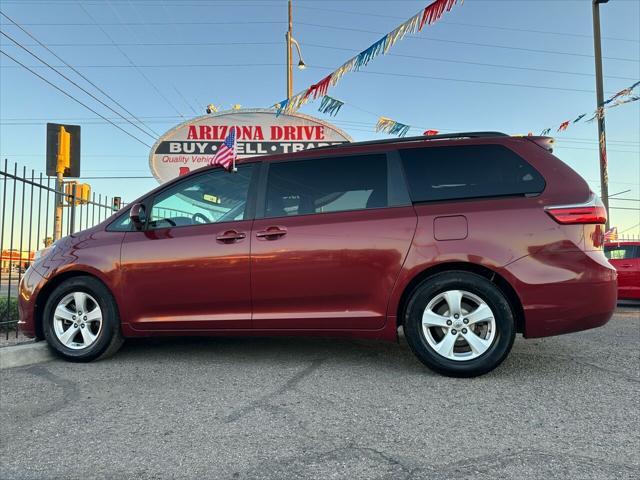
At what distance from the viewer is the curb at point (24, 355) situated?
13.3 ft

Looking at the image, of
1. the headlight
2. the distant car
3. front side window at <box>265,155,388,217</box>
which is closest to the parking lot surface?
the headlight

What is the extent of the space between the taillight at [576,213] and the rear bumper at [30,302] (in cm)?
428

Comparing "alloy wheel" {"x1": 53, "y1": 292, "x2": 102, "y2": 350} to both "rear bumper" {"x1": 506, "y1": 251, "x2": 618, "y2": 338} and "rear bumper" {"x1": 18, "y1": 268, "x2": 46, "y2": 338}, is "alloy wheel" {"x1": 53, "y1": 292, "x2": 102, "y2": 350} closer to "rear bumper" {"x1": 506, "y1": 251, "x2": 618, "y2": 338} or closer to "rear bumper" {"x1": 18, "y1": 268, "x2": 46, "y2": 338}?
"rear bumper" {"x1": 18, "y1": 268, "x2": 46, "y2": 338}

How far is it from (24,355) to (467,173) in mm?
4174

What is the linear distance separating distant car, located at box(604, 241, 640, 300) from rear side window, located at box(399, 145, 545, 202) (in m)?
6.75

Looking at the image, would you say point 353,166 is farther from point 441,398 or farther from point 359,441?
point 359,441

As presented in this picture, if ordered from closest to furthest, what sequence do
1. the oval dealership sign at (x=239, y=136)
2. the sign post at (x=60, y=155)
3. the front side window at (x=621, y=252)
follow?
the sign post at (x=60, y=155)
the front side window at (x=621, y=252)
the oval dealership sign at (x=239, y=136)

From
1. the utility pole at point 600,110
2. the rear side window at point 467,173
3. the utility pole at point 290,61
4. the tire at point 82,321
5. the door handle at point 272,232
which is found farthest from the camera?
the utility pole at point 290,61

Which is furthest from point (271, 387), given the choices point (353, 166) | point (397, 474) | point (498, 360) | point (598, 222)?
point (598, 222)

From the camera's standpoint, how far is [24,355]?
13.6 feet

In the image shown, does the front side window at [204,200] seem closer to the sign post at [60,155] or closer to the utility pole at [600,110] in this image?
the sign post at [60,155]

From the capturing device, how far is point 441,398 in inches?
114

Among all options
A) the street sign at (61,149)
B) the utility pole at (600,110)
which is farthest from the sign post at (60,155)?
the utility pole at (600,110)

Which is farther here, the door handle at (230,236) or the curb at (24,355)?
the curb at (24,355)
